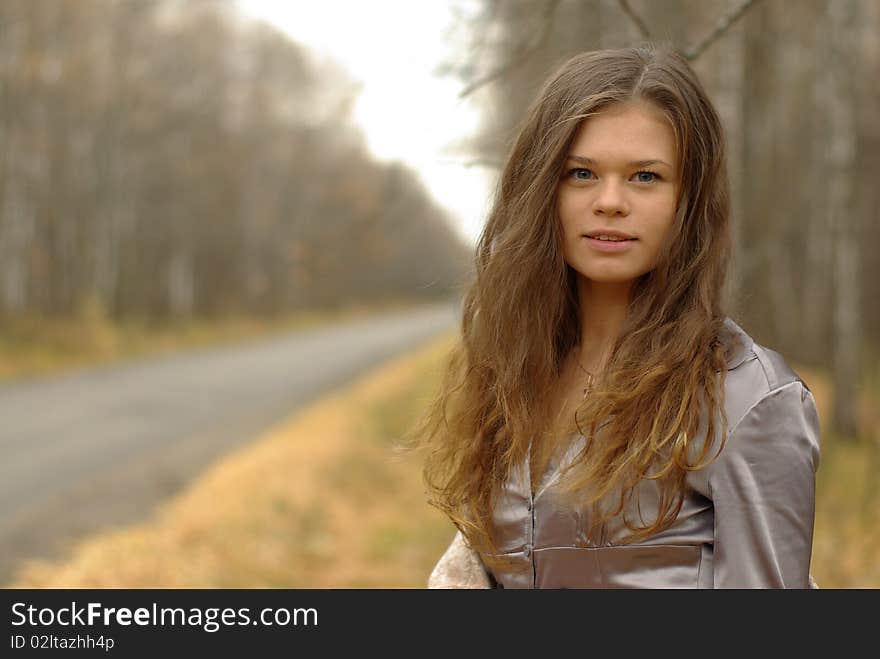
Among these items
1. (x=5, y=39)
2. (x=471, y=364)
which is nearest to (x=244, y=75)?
(x=5, y=39)

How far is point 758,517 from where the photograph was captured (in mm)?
1316

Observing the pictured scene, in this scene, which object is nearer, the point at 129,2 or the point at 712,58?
the point at 712,58

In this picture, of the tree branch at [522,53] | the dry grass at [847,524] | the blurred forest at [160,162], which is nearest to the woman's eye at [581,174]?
the tree branch at [522,53]

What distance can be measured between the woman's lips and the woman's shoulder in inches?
9.3

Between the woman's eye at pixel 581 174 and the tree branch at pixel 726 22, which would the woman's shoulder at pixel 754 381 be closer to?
the woman's eye at pixel 581 174

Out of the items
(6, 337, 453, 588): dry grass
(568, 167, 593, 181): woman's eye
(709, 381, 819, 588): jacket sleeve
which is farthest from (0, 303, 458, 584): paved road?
(709, 381, 819, 588): jacket sleeve

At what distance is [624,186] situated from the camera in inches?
59.7

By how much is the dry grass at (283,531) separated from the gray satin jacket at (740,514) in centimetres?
327

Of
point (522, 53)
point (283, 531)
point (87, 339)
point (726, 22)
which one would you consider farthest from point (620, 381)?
point (87, 339)

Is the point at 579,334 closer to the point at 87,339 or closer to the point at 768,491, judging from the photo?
the point at 768,491

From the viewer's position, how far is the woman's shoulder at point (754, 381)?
1344 mm

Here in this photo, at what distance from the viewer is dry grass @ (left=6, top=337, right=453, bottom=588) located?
233 inches
